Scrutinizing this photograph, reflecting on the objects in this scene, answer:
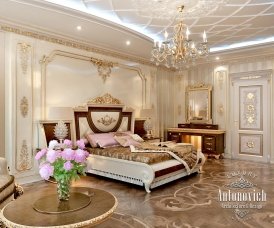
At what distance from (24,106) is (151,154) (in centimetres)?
241

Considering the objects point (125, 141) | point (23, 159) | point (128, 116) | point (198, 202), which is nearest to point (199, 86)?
point (128, 116)

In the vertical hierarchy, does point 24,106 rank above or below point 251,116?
above

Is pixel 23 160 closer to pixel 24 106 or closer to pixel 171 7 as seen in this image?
pixel 24 106

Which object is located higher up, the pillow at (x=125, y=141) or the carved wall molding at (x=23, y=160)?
the pillow at (x=125, y=141)

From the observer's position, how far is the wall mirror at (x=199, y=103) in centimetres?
711

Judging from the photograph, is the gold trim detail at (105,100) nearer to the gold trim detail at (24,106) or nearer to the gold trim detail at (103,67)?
the gold trim detail at (103,67)

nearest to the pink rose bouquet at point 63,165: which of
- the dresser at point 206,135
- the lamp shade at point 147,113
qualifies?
the lamp shade at point 147,113

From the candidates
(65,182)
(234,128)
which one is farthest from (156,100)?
(65,182)

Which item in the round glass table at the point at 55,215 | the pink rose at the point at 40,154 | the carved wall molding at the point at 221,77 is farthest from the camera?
the carved wall molding at the point at 221,77

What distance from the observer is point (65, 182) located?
2061 mm

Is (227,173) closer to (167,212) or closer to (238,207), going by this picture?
(238,207)

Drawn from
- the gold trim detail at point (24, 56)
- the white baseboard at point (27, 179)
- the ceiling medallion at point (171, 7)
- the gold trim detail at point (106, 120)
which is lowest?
the white baseboard at point (27, 179)

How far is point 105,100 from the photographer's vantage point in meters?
5.77

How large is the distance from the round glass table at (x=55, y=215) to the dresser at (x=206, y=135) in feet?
16.4
